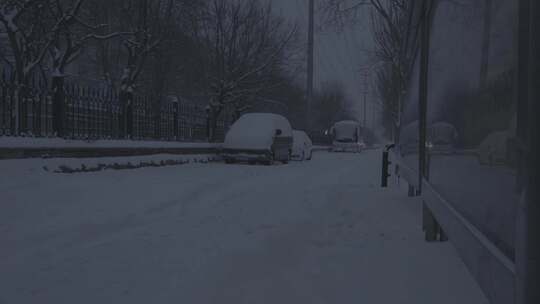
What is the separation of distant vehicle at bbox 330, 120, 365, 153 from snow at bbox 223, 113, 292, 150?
75.3 feet

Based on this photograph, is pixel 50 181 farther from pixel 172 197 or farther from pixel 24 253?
pixel 24 253

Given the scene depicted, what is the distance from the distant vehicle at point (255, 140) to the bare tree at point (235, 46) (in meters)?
5.82

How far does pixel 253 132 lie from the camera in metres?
15.3

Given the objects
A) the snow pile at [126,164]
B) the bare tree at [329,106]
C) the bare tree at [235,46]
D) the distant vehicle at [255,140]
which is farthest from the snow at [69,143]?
the bare tree at [329,106]

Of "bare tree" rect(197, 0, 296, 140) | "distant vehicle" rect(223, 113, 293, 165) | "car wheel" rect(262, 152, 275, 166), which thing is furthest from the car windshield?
"bare tree" rect(197, 0, 296, 140)

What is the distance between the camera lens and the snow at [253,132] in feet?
49.2

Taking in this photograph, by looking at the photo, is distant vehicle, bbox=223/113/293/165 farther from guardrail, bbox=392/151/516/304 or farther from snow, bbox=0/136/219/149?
guardrail, bbox=392/151/516/304

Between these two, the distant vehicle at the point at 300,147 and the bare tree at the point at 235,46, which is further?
the bare tree at the point at 235,46

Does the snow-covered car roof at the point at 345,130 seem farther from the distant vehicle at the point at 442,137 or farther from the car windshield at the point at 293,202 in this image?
the distant vehicle at the point at 442,137

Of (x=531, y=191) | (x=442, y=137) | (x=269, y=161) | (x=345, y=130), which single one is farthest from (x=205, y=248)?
(x=345, y=130)

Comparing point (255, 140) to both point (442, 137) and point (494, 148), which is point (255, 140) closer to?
point (442, 137)

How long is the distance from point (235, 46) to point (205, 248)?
1912 cm

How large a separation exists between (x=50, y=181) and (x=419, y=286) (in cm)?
571

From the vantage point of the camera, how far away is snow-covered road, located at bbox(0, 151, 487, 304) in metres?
3.15
